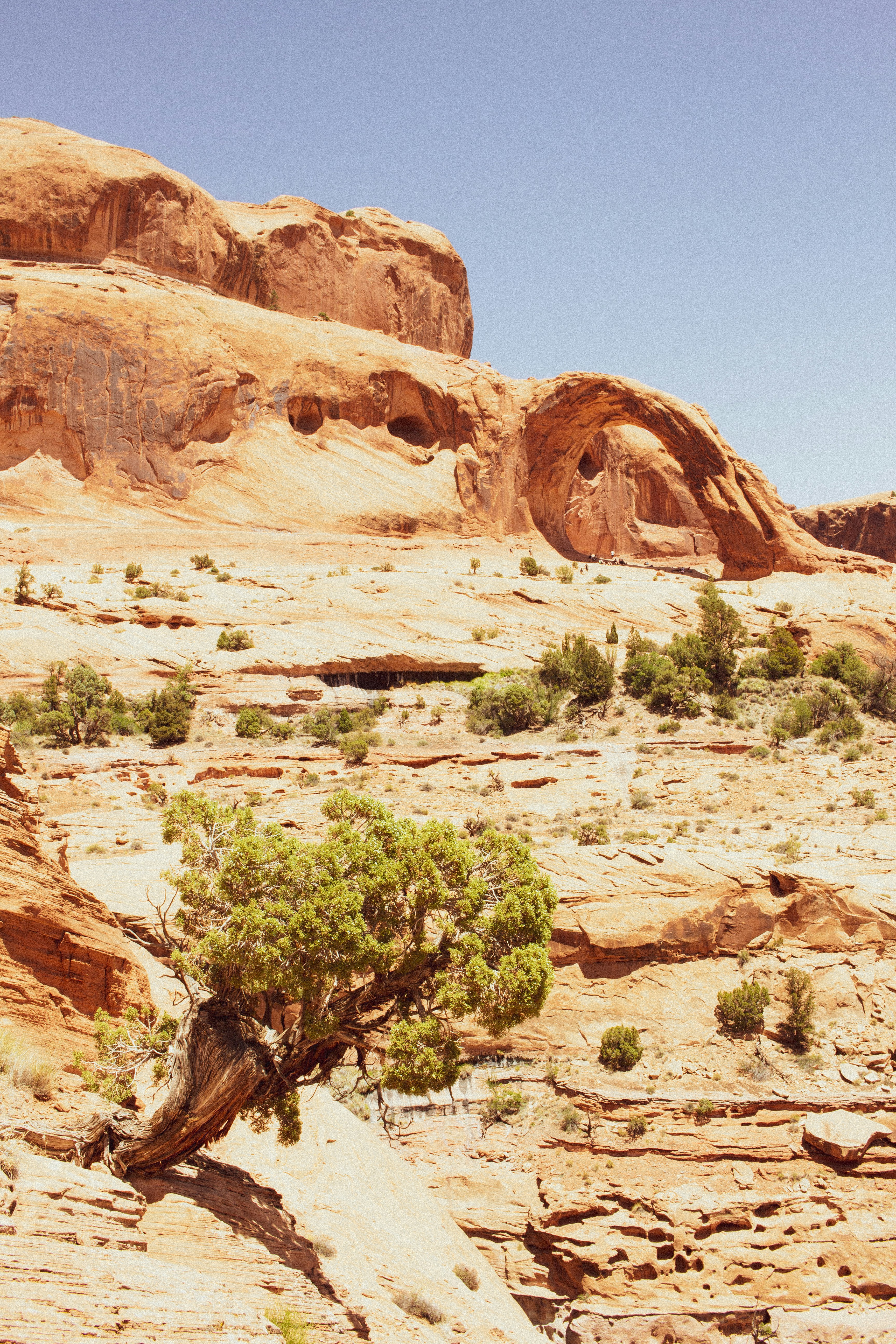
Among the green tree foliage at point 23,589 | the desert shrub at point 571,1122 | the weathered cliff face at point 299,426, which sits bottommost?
the desert shrub at point 571,1122

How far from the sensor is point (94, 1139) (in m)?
7.16

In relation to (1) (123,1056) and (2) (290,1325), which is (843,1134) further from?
(1) (123,1056)

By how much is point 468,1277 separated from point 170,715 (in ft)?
48.9

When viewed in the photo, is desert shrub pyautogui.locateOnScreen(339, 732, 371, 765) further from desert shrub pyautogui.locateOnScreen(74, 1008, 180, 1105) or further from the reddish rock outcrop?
desert shrub pyautogui.locateOnScreen(74, 1008, 180, 1105)

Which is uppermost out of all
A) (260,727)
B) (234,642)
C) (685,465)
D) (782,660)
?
(685,465)

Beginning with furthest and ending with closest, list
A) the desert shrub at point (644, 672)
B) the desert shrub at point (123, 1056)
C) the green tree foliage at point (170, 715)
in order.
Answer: the desert shrub at point (644, 672) < the green tree foliage at point (170, 715) < the desert shrub at point (123, 1056)

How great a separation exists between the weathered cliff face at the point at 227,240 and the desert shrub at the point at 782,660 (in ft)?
91.2

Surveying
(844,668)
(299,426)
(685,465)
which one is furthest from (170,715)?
(685,465)

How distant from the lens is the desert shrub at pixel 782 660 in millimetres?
28531

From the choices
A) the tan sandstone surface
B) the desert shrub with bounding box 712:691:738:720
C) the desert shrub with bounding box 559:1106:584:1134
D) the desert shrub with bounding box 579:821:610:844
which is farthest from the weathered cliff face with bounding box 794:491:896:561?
the desert shrub with bounding box 559:1106:584:1134

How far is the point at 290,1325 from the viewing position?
255 inches

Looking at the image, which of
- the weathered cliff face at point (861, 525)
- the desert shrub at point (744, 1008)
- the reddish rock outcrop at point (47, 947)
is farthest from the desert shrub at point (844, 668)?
the weathered cliff face at point (861, 525)

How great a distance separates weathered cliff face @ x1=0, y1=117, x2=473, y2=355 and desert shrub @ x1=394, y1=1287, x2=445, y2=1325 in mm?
39386

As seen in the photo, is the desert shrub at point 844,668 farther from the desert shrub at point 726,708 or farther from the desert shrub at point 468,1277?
the desert shrub at point 468,1277
